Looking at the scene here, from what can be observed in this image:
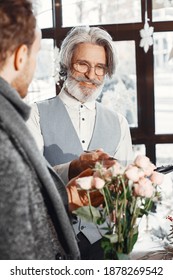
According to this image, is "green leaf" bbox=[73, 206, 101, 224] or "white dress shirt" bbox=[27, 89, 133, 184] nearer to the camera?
"green leaf" bbox=[73, 206, 101, 224]

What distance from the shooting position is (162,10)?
1.03 m

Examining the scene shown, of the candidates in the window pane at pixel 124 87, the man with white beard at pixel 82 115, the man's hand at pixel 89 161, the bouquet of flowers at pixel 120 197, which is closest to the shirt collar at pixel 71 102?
the man with white beard at pixel 82 115

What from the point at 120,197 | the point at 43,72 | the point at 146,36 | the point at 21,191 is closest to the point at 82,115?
the point at 43,72

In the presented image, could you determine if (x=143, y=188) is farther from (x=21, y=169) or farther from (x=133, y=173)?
(x=21, y=169)

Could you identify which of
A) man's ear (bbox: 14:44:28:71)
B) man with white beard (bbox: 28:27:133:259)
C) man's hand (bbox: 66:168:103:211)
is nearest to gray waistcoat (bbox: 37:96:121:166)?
man with white beard (bbox: 28:27:133:259)

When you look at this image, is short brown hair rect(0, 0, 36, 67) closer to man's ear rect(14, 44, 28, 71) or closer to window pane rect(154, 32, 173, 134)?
man's ear rect(14, 44, 28, 71)

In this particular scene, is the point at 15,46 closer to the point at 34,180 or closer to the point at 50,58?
the point at 34,180

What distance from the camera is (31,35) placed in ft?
1.95

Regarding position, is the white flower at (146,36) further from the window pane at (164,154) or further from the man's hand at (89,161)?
the man's hand at (89,161)

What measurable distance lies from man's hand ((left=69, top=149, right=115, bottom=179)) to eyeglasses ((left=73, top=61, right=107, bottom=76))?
271mm

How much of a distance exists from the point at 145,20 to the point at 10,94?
58cm

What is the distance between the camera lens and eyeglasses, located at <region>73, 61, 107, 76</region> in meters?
0.97

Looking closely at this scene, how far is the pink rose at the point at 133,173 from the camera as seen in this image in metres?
0.61

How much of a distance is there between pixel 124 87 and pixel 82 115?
0.66ft
